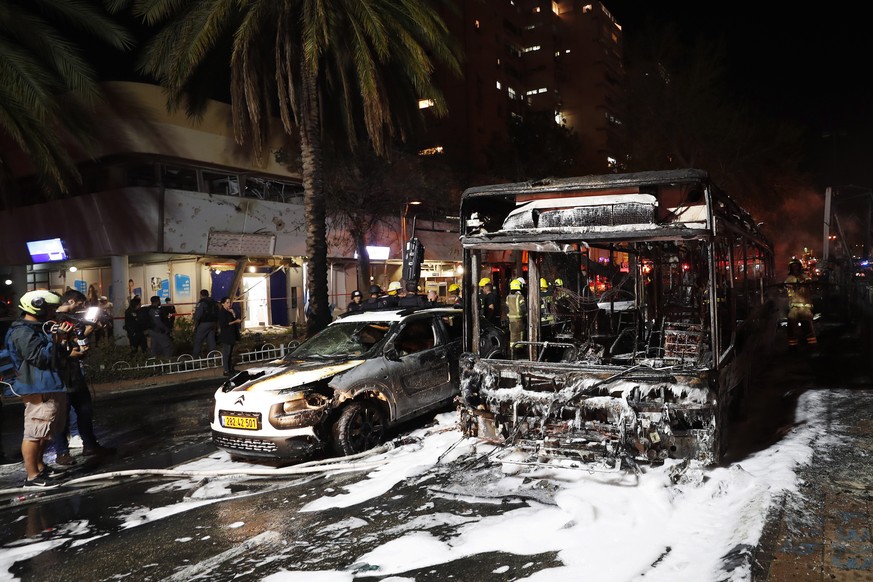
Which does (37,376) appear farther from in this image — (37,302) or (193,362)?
(193,362)

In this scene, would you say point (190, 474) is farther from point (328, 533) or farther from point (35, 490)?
point (328, 533)

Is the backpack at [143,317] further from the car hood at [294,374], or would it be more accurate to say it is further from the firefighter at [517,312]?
the firefighter at [517,312]

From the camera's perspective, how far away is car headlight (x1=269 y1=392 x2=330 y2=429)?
642 cm

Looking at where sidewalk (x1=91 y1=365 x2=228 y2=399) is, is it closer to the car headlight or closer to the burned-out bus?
the car headlight

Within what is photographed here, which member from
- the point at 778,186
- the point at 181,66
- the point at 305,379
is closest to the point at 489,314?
the point at 305,379

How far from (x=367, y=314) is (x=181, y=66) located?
369 inches

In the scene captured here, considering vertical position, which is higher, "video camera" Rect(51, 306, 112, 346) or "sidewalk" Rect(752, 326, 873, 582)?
"video camera" Rect(51, 306, 112, 346)

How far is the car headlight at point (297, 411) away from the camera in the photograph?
21.1 ft

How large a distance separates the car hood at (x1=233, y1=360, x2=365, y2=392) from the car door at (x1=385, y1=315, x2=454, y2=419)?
613 mm

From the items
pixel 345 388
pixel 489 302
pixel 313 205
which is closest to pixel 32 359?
pixel 345 388

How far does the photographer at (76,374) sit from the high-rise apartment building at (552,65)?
52078 mm

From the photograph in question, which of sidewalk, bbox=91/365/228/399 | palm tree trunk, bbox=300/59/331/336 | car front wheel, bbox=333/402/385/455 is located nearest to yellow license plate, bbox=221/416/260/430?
car front wheel, bbox=333/402/385/455

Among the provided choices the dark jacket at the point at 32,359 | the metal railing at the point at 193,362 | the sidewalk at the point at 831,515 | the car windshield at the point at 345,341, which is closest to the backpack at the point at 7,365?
the dark jacket at the point at 32,359

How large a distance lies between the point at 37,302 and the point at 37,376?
83cm
